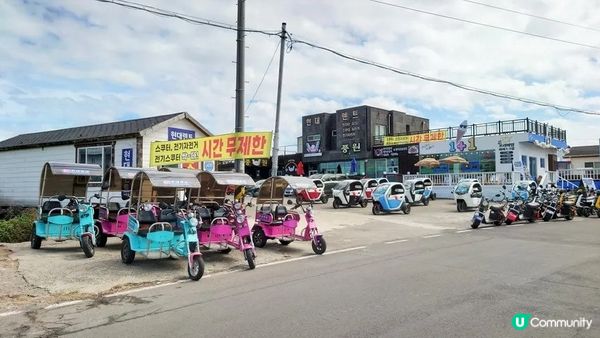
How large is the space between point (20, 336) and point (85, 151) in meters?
16.7

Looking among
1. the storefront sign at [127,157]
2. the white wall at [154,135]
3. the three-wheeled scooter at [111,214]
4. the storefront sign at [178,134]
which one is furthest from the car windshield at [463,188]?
the three-wheeled scooter at [111,214]

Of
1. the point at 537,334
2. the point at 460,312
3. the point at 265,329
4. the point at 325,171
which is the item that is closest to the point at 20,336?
the point at 265,329

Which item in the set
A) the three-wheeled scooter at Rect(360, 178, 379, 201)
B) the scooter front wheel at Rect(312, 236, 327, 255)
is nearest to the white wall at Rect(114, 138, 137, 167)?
the scooter front wheel at Rect(312, 236, 327, 255)

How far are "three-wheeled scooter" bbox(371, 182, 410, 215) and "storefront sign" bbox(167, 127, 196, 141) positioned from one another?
9.44m

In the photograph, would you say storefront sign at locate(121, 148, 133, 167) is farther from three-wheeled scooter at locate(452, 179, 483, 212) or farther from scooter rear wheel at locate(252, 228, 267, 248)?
three-wheeled scooter at locate(452, 179, 483, 212)

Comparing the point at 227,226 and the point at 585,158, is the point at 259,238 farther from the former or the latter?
the point at 585,158

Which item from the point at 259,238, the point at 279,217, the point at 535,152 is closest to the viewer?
the point at 279,217

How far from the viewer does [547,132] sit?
3838cm

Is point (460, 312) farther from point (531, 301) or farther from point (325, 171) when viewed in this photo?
point (325, 171)

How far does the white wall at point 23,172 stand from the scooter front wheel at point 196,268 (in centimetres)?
1551

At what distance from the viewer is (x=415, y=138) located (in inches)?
1615

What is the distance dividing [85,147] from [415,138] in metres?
27.7

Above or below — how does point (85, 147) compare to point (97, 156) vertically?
above

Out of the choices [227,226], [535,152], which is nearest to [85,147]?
[227,226]
